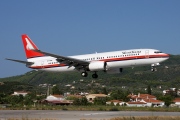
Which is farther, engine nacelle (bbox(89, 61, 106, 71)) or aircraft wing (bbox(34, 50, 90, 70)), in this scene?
aircraft wing (bbox(34, 50, 90, 70))

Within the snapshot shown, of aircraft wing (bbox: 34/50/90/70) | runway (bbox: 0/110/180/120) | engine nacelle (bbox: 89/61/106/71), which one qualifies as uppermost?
aircraft wing (bbox: 34/50/90/70)

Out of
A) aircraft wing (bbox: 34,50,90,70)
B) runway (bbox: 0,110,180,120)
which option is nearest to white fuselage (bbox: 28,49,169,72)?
aircraft wing (bbox: 34,50,90,70)

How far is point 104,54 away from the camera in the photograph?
6550 cm

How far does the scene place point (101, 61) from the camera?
64.9m

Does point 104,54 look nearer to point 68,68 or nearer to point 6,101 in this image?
point 68,68

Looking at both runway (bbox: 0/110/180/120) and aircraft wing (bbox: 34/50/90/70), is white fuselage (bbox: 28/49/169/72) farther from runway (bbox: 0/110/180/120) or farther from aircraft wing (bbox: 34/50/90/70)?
runway (bbox: 0/110/180/120)

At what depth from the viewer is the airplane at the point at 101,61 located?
62.3 m

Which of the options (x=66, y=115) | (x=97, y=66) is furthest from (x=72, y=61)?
(x=66, y=115)

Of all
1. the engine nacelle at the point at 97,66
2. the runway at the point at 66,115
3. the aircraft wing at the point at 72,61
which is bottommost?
the runway at the point at 66,115

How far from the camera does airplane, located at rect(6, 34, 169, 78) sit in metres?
62.3

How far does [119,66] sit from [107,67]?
80.0 inches

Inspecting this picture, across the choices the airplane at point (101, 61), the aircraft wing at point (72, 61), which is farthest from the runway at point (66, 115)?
the aircraft wing at point (72, 61)

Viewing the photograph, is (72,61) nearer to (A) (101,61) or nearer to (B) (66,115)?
(A) (101,61)

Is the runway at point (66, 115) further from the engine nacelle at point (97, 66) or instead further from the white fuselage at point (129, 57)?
the white fuselage at point (129, 57)
